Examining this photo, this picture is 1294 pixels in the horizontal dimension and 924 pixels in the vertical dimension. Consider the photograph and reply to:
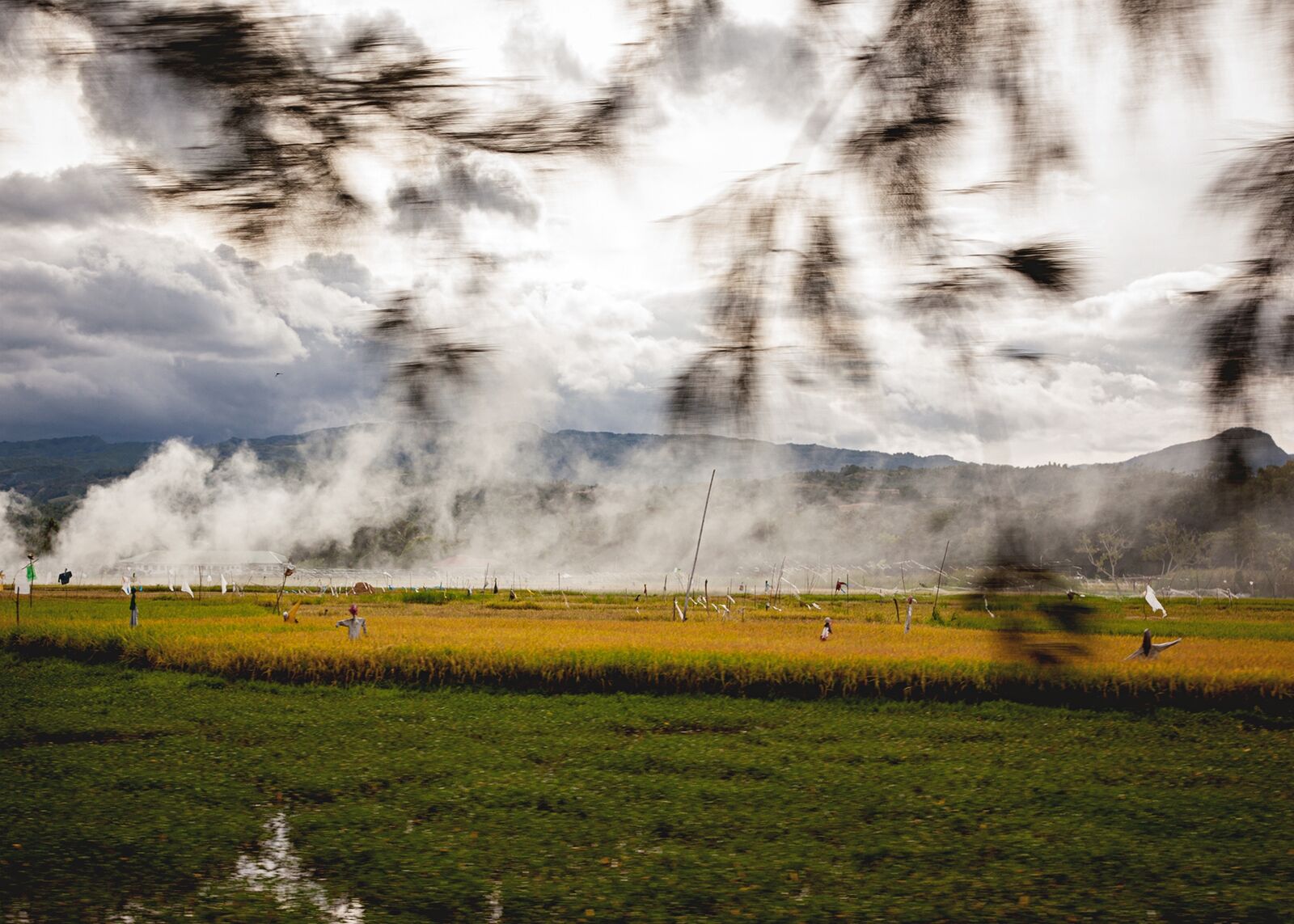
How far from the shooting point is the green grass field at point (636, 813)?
370 cm

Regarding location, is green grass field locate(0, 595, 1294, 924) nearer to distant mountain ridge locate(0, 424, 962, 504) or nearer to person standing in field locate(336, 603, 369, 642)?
distant mountain ridge locate(0, 424, 962, 504)

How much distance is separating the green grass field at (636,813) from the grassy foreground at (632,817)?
0.9 inches

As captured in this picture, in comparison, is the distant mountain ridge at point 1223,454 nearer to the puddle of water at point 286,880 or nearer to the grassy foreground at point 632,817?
the grassy foreground at point 632,817

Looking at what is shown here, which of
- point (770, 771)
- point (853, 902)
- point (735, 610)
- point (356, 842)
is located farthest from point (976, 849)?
point (735, 610)

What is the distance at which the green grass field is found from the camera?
370 centimetres

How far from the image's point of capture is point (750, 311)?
1.20 meters

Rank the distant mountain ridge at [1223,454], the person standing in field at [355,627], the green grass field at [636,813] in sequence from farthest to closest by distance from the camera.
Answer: the person standing in field at [355,627] < the green grass field at [636,813] < the distant mountain ridge at [1223,454]

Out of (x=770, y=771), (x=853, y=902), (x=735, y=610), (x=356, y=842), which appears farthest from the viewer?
(x=735, y=610)

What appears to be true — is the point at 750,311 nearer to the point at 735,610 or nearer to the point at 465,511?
the point at 465,511

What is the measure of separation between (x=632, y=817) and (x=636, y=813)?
10 centimetres

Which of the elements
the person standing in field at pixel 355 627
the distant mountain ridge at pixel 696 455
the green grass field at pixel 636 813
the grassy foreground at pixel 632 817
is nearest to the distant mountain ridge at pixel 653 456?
the distant mountain ridge at pixel 696 455

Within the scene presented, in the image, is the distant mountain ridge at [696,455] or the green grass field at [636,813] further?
the green grass field at [636,813]

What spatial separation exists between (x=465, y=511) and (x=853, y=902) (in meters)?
3.05

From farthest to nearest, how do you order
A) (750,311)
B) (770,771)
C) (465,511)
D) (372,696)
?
(372,696) < (770,771) < (465,511) < (750,311)
